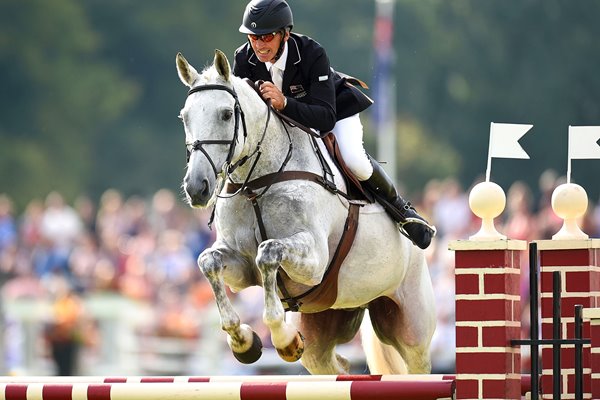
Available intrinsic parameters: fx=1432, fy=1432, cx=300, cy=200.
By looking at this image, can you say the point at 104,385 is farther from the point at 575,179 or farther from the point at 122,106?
the point at 122,106

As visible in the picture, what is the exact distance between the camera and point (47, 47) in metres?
31.8

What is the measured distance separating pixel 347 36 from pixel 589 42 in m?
15.3

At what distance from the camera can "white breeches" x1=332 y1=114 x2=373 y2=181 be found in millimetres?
6703

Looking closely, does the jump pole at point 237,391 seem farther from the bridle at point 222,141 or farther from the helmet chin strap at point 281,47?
the helmet chin strap at point 281,47

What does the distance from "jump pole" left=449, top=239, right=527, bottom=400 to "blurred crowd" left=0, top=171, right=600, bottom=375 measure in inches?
264

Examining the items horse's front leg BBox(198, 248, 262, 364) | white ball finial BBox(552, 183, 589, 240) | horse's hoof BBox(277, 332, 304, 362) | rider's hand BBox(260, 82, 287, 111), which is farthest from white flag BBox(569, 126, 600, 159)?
horse's front leg BBox(198, 248, 262, 364)

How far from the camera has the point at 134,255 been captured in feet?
51.7

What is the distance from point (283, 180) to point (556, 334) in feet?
5.18

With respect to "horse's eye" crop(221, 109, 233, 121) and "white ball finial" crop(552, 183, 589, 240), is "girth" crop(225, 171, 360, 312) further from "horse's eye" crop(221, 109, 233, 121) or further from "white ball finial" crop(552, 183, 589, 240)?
"white ball finial" crop(552, 183, 589, 240)

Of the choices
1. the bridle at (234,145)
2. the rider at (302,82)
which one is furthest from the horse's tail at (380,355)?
the bridle at (234,145)

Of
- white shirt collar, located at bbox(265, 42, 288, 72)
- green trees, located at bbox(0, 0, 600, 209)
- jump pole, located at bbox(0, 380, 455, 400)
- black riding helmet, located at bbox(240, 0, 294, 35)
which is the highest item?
green trees, located at bbox(0, 0, 600, 209)

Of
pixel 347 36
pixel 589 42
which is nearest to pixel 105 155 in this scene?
pixel 347 36

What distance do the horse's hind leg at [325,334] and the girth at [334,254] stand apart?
65 cm

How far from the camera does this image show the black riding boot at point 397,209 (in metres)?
6.87
